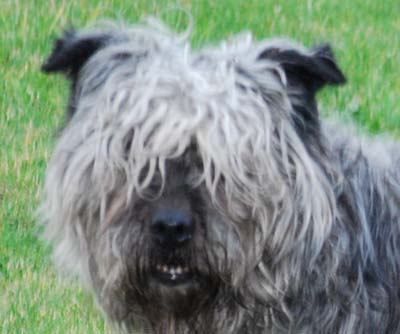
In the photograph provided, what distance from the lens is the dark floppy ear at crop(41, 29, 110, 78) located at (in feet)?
21.8

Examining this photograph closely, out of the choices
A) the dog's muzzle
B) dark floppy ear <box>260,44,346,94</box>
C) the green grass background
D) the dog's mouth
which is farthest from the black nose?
the green grass background

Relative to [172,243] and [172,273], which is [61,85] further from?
[172,243]

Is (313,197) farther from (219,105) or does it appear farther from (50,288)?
(50,288)

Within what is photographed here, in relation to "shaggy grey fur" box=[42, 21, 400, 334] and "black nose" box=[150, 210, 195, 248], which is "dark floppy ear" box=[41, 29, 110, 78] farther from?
"black nose" box=[150, 210, 195, 248]

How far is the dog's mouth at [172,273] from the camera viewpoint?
20.4 ft

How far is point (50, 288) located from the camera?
8562mm

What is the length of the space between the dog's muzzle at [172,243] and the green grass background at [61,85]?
88 cm

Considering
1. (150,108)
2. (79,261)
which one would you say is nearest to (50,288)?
(79,261)

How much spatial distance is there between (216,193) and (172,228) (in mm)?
290

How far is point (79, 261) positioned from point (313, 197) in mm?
1088

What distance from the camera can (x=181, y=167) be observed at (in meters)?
6.24

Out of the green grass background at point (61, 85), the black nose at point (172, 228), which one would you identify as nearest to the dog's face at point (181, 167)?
the black nose at point (172, 228)

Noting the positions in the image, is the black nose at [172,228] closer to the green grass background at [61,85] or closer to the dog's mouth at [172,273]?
the dog's mouth at [172,273]

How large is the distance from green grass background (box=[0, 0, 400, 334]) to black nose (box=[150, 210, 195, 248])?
3.35 ft
